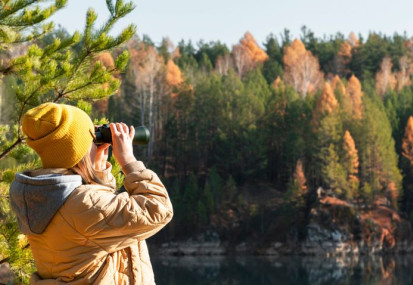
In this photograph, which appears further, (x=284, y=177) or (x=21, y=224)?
(x=284, y=177)

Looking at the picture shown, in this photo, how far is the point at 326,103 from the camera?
36.6 m

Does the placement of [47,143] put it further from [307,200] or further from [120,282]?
[307,200]

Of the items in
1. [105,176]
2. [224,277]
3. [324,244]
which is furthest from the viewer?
[324,244]

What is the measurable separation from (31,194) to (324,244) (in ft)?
105

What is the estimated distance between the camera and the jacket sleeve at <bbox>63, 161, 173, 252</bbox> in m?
1.77

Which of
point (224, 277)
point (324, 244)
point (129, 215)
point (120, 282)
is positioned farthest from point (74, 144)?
point (324, 244)

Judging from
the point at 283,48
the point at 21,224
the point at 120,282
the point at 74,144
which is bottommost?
the point at 120,282

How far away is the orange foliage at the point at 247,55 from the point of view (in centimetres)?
5400


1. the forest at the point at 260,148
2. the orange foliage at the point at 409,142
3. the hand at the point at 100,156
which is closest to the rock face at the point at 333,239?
the forest at the point at 260,148

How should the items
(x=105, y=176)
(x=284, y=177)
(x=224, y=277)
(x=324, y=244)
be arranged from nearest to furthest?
(x=105, y=176)
(x=224, y=277)
(x=324, y=244)
(x=284, y=177)

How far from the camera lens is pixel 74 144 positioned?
1845 mm

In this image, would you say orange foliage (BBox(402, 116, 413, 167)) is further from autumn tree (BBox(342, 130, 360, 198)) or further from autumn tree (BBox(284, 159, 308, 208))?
autumn tree (BBox(284, 159, 308, 208))

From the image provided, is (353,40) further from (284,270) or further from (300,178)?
(284,270)

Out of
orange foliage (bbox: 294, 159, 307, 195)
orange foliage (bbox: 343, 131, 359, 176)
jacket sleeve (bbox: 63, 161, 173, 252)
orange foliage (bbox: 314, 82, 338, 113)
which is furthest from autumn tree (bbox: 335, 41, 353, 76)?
jacket sleeve (bbox: 63, 161, 173, 252)
